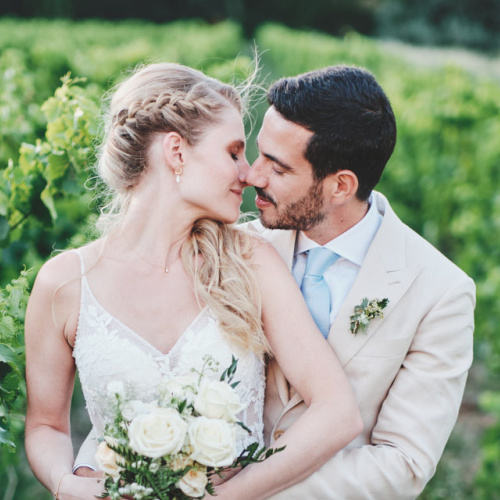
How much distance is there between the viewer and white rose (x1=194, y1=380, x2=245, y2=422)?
215cm

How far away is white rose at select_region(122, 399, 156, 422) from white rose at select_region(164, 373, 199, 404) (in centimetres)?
9

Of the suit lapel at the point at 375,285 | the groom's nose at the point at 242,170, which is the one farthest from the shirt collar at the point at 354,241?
the groom's nose at the point at 242,170

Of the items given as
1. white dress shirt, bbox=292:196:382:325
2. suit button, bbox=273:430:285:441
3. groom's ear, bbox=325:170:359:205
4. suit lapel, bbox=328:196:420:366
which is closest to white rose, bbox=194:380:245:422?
suit button, bbox=273:430:285:441

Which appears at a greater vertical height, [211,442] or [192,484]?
[211,442]

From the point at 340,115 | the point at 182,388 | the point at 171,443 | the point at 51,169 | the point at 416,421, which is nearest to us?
the point at 171,443

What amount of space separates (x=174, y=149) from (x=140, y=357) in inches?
33.2

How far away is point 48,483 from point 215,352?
2.73ft

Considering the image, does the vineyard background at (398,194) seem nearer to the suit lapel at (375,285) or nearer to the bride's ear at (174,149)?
the bride's ear at (174,149)

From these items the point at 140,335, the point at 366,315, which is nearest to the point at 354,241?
the point at 366,315

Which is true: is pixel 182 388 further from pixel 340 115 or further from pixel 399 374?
pixel 340 115

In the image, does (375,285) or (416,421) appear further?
(375,285)

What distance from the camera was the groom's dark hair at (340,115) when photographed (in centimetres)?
299

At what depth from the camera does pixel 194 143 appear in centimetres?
285

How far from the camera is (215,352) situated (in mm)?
2811
